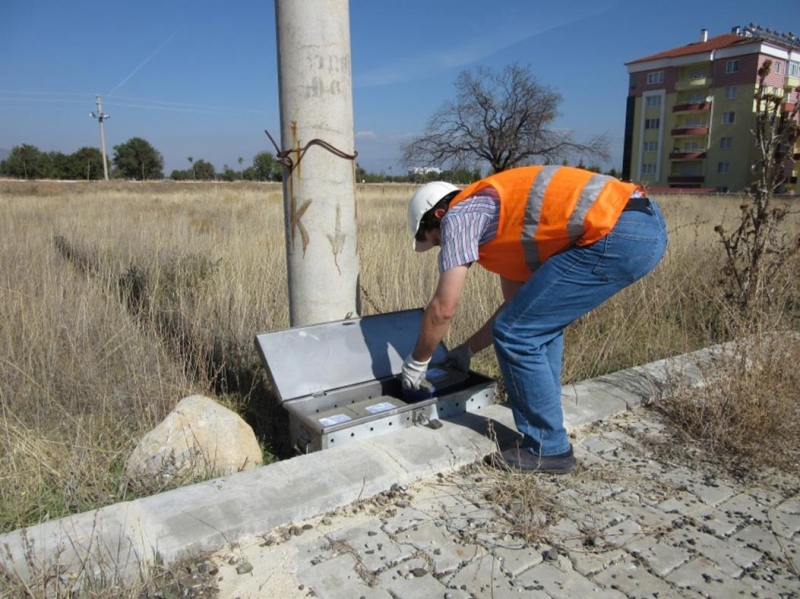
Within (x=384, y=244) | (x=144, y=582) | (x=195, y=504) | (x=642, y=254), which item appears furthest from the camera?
(x=384, y=244)

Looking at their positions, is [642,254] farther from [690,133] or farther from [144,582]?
[690,133]

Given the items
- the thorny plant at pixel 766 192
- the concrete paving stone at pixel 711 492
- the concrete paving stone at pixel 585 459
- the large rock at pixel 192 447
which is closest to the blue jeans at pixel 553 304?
the concrete paving stone at pixel 585 459

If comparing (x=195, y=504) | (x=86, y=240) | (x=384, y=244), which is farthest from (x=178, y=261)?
(x=195, y=504)

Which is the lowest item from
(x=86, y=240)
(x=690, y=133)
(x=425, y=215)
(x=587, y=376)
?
(x=587, y=376)

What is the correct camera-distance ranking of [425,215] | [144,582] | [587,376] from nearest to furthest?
[144,582], [425,215], [587,376]

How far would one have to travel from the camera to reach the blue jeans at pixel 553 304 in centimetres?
252

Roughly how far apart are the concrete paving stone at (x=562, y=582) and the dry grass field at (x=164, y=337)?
155cm

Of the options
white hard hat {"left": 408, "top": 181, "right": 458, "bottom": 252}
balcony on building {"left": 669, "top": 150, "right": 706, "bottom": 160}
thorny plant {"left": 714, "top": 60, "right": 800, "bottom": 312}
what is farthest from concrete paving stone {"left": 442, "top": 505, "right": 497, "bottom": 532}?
balcony on building {"left": 669, "top": 150, "right": 706, "bottom": 160}

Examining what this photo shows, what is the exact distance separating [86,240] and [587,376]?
7.46 m

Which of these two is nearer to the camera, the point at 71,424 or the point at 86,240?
the point at 71,424

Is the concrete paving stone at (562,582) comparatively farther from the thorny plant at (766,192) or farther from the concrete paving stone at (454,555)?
the thorny plant at (766,192)

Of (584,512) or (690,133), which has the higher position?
(690,133)

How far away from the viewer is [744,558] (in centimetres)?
209

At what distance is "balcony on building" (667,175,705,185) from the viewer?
55594 millimetres
